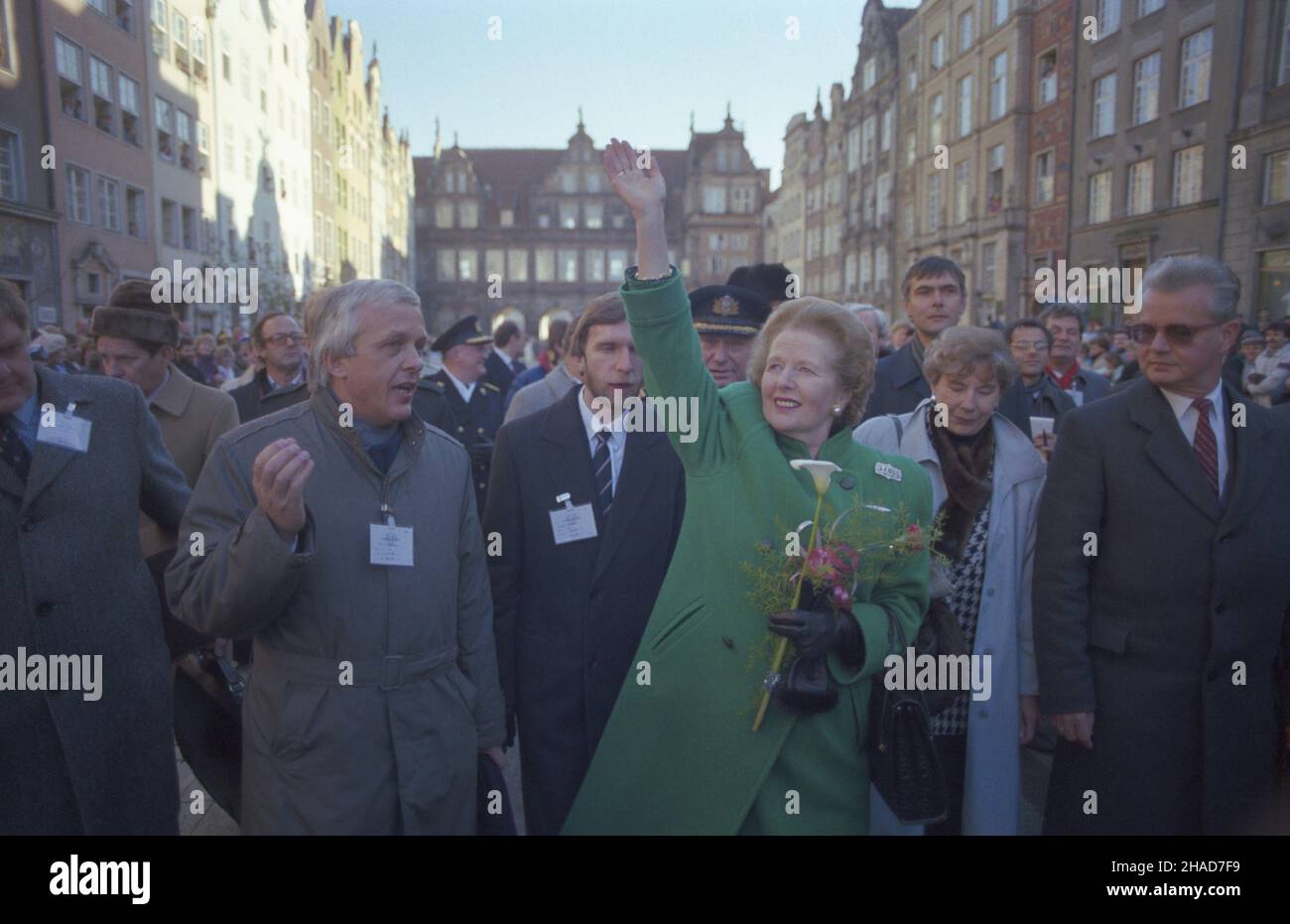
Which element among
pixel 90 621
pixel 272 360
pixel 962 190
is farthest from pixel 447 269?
pixel 90 621

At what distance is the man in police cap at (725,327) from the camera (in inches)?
155

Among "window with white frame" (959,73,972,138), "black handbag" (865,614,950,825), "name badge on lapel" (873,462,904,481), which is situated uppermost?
"window with white frame" (959,73,972,138)

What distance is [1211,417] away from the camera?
2826mm

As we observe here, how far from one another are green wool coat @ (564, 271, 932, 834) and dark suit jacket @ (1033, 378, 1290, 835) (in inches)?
28.8

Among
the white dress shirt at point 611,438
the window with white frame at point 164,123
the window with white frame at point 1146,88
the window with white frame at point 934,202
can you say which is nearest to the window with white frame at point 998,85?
the window with white frame at point 934,202

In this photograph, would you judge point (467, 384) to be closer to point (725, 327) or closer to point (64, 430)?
point (725, 327)

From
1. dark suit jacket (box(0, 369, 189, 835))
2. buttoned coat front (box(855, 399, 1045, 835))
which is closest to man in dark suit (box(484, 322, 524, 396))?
dark suit jacket (box(0, 369, 189, 835))

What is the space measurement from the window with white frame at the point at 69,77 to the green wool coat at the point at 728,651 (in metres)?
13.2

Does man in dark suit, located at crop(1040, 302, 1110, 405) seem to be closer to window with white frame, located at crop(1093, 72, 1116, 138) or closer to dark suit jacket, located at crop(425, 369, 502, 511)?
dark suit jacket, located at crop(425, 369, 502, 511)

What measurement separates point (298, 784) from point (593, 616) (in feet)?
3.53

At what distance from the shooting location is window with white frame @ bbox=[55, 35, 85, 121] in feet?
38.1

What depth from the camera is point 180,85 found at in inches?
563

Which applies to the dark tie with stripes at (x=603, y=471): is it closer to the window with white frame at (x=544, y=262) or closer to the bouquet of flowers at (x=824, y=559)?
the bouquet of flowers at (x=824, y=559)

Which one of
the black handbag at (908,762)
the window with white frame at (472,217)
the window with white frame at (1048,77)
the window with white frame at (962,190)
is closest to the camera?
the black handbag at (908,762)
